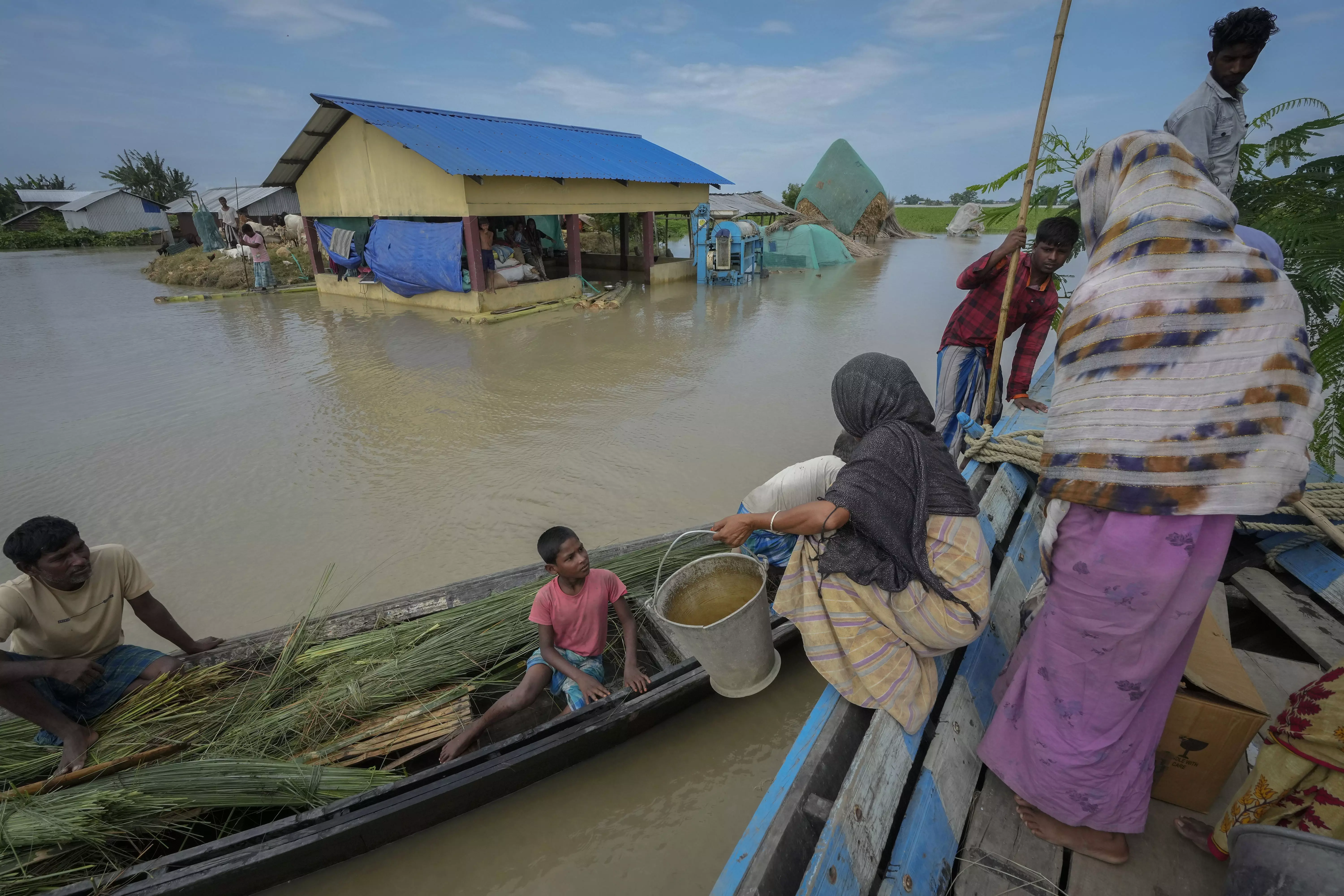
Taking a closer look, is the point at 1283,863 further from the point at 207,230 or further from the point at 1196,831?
the point at 207,230

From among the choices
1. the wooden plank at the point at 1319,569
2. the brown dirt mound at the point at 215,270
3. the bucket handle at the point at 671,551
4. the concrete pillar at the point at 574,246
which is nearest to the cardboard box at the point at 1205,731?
the wooden plank at the point at 1319,569

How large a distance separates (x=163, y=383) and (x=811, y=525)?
9731mm

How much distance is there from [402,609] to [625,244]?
15.8m

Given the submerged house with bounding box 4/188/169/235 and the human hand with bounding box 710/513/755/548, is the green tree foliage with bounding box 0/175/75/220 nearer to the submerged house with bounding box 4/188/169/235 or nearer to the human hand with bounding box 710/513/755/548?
the submerged house with bounding box 4/188/169/235

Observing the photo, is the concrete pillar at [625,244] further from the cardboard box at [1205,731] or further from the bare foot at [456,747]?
the cardboard box at [1205,731]

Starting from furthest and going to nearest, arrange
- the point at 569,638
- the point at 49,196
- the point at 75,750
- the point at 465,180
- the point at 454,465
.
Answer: the point at 49,196
the point at 465,180
the point at 454,465
the point at 569,638
the point at 75,750

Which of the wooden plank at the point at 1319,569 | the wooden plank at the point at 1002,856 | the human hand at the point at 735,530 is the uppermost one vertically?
the human hand at the point at 735,530

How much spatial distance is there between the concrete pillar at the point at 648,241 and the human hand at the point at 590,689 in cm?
1491

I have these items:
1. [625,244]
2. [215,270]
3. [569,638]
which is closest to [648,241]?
[625,244]

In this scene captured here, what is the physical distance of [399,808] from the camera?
2.26m

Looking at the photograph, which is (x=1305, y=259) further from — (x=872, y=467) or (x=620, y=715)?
(x=620, y=715)

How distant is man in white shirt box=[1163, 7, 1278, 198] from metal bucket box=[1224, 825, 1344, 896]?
7.84 feet

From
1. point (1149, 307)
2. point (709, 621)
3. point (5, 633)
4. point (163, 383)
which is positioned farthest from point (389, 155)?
point (1149, 307)

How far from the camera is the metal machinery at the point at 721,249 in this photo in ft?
53.4
